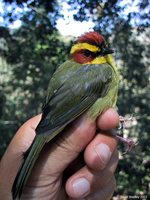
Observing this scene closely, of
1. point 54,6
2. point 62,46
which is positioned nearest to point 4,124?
point 62,46

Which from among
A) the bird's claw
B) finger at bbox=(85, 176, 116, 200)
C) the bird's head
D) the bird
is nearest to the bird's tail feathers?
the bird

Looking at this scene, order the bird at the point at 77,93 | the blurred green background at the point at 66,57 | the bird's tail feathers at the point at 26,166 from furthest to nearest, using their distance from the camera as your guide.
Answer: the blurred green background at the point at 66,57 → the bird at the point at 77,93 → the bird's tail feathers at the point at 26,166

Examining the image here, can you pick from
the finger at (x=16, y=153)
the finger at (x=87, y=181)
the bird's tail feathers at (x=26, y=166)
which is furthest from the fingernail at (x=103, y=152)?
the finger at (x=16, y=153)

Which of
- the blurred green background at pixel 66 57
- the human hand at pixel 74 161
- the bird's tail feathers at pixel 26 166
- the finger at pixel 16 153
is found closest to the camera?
the bird's tail feathers at pixel 26 166

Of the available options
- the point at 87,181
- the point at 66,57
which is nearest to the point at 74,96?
the point at 87,181

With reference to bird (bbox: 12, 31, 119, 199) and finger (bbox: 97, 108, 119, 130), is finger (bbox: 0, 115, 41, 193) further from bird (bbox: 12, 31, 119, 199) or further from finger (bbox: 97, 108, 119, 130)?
finger (bbox: 97, 108, 119, 130)

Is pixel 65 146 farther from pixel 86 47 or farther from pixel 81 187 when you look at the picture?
pixel 86 47

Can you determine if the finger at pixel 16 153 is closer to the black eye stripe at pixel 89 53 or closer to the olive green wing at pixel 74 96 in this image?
the olive green wing at pixel 74 96
